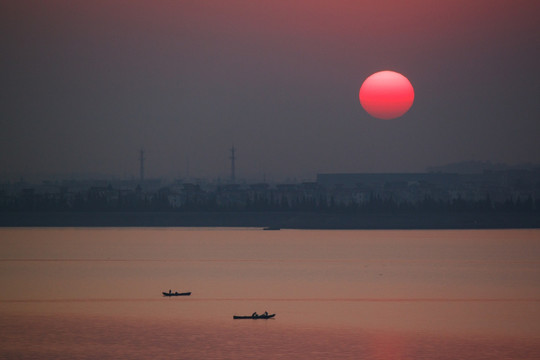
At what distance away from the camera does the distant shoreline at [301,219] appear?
578 ft

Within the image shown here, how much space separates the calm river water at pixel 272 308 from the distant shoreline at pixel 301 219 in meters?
80.8

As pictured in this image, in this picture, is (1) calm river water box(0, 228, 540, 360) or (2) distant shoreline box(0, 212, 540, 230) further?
(2) distant shoreline box(0, 212, 540, 230)

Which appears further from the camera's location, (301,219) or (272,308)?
(301,219)

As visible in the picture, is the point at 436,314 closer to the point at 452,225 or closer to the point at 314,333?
the point at 314,333

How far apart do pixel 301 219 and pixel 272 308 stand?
13556 centimetres

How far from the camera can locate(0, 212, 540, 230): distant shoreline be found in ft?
578

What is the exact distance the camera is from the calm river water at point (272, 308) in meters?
36.6

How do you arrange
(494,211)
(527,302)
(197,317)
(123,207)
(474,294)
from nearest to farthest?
(197,317) → (527,302) → (474,294) → (494,211) → (123,207)

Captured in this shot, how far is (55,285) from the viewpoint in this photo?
64.1m

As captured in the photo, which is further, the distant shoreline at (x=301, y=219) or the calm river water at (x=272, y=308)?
the distant shoreline at (x=301, y=219)

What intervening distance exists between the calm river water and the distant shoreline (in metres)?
80.8

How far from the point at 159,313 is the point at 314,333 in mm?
10092

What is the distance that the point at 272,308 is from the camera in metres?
49.8

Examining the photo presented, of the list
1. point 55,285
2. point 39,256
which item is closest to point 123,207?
point 39,256
